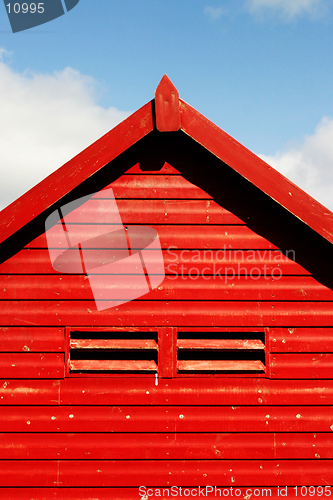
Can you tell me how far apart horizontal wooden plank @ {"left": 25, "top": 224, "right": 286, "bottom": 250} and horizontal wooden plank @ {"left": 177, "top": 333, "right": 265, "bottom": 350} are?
93 cm

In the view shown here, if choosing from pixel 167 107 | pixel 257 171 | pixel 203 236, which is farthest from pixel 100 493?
pixel 167 107

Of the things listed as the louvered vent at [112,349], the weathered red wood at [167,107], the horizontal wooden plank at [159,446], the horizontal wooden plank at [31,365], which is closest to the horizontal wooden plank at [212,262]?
the louvered vent at [112,349]

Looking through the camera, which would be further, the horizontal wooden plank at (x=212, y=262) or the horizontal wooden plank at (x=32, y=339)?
the horizontal wooden plank at (x=212, y=262)

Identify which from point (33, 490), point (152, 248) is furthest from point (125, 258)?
point (33, 490)

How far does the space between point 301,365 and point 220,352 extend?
796mm

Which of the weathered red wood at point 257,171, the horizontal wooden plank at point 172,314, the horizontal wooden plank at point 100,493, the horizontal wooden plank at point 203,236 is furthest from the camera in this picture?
the horizontal wooden plank at point 203,236

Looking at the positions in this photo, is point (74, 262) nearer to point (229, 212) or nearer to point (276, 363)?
point (229, 212)

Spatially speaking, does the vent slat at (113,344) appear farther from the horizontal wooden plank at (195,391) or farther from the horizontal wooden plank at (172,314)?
the horizontal wooden plank at (195,391)

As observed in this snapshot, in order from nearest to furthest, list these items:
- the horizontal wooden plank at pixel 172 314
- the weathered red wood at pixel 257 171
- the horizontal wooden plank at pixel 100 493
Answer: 1. the horizontal wooden plank at pixel 100 493
2. the weathered red wood at pixel 257 171
3. the horizontal wooden plank at pixel 172 314

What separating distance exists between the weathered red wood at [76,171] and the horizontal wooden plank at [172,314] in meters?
0.79

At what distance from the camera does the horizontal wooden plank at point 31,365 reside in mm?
3371

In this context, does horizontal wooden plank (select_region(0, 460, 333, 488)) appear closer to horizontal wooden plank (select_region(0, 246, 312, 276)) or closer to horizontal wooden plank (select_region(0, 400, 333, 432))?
horizontal wooden plank (select_region(0, 400, 333, 432))

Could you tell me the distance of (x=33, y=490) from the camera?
127 inches

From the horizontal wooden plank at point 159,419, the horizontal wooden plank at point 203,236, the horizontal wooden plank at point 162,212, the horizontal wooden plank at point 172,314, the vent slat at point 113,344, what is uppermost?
the horizontal wooden plank at point 162,212
